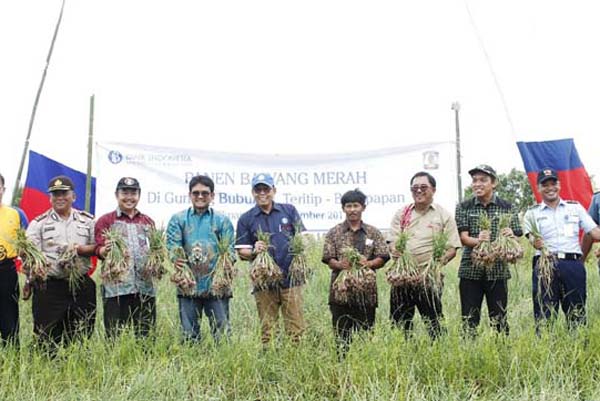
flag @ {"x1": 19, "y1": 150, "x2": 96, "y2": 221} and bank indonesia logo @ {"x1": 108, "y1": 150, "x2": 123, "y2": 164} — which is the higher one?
bank indonesia logo @ {"x1": 108, "y1": 150, "x2": 123, "y2": 164}

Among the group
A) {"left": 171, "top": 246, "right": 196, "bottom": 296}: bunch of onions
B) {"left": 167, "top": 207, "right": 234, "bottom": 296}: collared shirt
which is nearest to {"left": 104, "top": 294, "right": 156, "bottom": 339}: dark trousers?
{"left": 171, "top": 246, "right": 196, "bottom": 296}: bunch of onions

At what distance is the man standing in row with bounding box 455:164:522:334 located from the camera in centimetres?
515

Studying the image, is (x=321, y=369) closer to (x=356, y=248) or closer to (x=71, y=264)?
(x=356, y=248)

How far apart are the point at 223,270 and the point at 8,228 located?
1.92 meters

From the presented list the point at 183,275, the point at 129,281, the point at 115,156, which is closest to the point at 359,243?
the point at 183,275

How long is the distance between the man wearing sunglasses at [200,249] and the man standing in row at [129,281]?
0.87 feet

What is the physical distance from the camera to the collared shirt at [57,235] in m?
4.98

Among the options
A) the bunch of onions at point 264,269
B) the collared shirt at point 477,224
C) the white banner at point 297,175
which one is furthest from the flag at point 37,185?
the collared shirt at point 477,224

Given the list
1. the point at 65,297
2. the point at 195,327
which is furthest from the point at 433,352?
the point at 65,297

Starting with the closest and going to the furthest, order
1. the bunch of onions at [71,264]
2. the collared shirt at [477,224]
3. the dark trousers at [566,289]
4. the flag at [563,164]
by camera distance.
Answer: the bunch of onions at [71,264]
the collared shirt at [477,224]
the dark trousers at [566,289]
the flag at [563,164]

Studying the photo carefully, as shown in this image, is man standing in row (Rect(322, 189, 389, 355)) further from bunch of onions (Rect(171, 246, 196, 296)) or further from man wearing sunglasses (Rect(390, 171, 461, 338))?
bunch of onions (Rect(171, 246, 196, 296))

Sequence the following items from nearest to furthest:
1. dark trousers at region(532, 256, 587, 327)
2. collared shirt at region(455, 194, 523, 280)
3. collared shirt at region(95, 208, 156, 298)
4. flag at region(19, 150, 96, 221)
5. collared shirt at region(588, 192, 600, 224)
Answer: collared shirt at region(95, 208, 156, 298)
collared shirt at region(455, 194, 523, 280)
dark trousers at region(532, 256, 587, 327)
collared shirt at region(588, 192, 600, 224)
flag at region(19, 150, 96, 221)

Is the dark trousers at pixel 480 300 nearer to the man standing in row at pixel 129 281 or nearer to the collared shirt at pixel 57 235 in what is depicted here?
the man standing in row at pixel 129 281

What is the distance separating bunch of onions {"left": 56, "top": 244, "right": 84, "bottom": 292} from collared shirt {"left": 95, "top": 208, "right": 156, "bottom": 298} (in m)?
0.20
